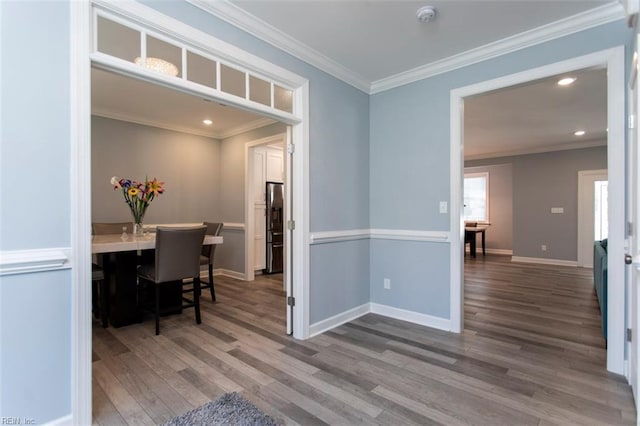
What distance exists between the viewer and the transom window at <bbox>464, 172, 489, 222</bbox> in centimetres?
898

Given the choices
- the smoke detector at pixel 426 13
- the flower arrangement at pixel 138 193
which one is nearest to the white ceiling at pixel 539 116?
the smoke detector at pixel 426 13

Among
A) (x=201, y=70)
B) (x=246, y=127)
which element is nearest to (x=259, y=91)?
(x=201, y=70)

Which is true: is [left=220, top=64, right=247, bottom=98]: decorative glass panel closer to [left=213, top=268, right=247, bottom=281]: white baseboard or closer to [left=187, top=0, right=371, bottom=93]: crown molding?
[left=187, top=0, right=371, bottom=93]: crown molding

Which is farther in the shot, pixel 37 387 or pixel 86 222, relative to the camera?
pixel 86 222

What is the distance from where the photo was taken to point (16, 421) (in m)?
1.45

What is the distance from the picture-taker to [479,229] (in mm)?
8148

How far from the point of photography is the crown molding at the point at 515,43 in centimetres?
224

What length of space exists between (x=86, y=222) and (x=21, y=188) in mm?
297

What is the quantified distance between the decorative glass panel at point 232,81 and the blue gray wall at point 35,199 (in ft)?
3.10

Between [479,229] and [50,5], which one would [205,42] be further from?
[479,229]

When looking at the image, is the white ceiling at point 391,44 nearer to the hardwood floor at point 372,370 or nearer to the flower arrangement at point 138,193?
the flower arrangement at point 138,193

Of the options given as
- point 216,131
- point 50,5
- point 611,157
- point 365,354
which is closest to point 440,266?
point 365,354

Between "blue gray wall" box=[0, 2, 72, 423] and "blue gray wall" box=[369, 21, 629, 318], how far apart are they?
2751 millimetres

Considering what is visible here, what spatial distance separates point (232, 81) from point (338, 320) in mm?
2422
